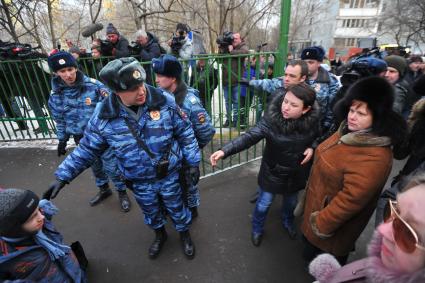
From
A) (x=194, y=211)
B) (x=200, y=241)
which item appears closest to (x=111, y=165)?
(x=194, y=211)

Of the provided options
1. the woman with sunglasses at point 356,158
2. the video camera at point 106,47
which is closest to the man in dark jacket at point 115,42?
the video camera at point 106,47

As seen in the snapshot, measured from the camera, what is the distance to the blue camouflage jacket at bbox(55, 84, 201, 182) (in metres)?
1.89

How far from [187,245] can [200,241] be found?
0.21 metres

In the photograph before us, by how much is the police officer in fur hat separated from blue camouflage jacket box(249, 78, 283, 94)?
2707 millimetres

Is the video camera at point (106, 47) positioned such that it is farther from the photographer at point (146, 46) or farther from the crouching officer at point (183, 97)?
the crouching officer at point (183, 97)

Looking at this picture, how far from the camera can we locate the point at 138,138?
1.93 meters

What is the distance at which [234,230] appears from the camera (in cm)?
288

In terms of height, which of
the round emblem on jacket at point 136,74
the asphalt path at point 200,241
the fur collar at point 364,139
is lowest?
the asphalt path at point 200,241

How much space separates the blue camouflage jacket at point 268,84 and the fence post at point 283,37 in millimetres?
300

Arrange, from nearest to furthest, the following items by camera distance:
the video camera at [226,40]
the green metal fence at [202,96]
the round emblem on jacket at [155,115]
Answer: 1. the round emblem on jacket at [155,115]
2. the green metal fence at [202,96]
3. the video camera at [226,40]

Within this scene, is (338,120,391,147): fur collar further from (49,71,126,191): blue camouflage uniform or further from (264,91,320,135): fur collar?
(49,71,126,191): blue camouflage uniform

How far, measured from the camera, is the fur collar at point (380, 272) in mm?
708

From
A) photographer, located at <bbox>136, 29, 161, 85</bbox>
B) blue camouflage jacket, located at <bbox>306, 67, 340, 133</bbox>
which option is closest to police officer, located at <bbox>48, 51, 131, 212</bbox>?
photographer, located at <bbox>136, 29, 161, 85</bbox>

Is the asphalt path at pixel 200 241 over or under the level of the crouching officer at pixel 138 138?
under
